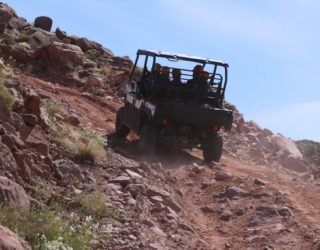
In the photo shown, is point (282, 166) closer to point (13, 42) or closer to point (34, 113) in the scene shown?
point (34, 113)

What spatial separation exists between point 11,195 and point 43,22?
27405 mm

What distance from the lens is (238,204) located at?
10609mm

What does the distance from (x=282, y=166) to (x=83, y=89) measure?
8639 mm

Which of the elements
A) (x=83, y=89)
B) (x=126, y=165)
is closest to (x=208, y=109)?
(x=126, y=165)

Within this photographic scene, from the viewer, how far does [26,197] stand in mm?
7141

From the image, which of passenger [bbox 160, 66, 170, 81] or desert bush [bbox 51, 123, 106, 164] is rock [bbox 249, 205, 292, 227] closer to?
desert bush [bbox 51, 123, 106, 164]

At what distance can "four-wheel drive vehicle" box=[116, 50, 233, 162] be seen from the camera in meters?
13.9

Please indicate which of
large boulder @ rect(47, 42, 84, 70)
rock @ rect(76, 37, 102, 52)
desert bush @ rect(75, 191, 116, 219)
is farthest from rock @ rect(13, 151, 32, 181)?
rock @ rect(76, 37, 102, 52)

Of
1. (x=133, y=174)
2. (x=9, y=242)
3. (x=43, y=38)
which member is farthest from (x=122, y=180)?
(x=43, y=38)

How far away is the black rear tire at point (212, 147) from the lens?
14477mm

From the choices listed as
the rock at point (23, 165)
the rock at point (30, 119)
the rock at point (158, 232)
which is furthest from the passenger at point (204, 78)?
the rock at point (23, 165)

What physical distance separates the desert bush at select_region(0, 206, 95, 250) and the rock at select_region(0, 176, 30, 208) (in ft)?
0.28

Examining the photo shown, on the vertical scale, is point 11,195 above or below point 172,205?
above

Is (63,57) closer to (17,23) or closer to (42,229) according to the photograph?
(17,23)
